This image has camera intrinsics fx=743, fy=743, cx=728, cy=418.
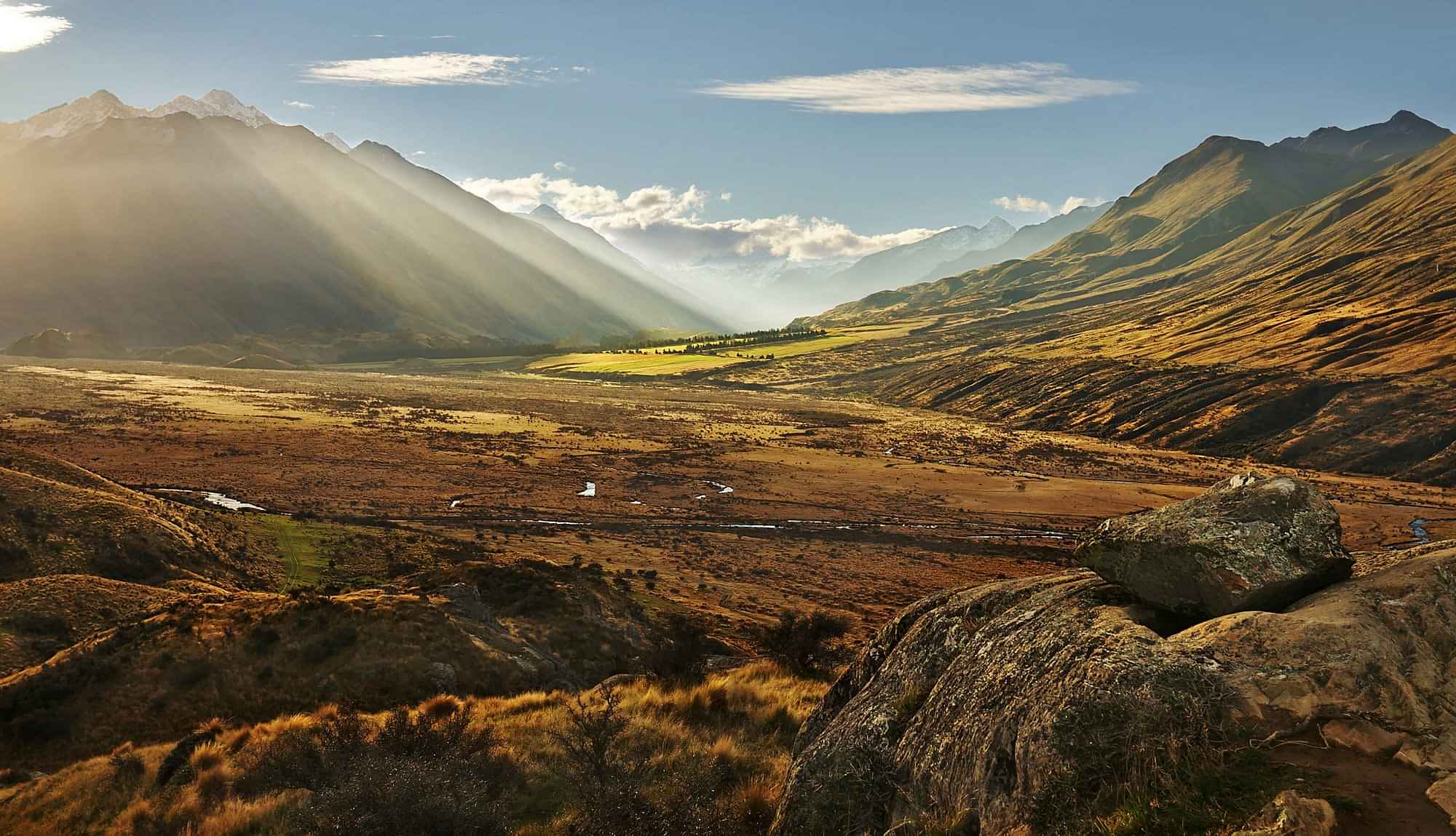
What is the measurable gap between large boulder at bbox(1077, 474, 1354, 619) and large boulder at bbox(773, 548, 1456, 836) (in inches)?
15.2

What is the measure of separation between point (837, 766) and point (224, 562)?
37680mm

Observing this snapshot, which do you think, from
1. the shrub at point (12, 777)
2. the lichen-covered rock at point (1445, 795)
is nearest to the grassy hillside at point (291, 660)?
the shrub at point (12, 777)

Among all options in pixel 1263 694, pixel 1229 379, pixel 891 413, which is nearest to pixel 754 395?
pixel 891 413

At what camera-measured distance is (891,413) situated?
15462 cm

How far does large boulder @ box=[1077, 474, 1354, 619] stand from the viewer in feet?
29.8

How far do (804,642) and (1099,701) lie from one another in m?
19.8

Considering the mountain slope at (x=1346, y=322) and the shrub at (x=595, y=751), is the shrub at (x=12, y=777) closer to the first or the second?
the shrub at (x=595, y=751)

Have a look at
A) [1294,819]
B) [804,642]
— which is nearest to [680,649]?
[804,642]

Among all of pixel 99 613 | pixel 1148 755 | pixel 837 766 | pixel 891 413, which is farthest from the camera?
pixel 891 413

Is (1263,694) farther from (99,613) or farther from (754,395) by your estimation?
(754,395)

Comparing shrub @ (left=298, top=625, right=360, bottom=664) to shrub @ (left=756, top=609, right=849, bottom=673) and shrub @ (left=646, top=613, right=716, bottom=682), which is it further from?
shrub @ (left=756, top=609, right=849, bottom=673)

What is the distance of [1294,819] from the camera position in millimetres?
5707

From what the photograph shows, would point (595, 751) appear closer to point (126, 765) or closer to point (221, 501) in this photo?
point (126, 765)

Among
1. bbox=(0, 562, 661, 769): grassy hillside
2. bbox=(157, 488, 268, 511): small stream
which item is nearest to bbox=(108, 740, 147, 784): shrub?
bbox=(0, 562, 661, 769): grassy hillside
